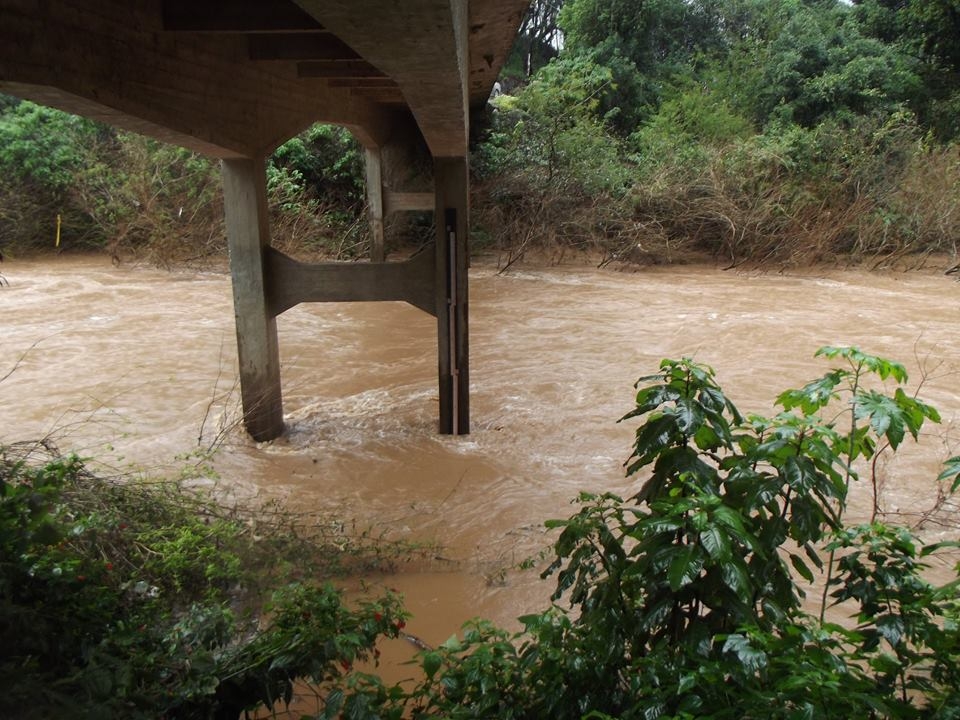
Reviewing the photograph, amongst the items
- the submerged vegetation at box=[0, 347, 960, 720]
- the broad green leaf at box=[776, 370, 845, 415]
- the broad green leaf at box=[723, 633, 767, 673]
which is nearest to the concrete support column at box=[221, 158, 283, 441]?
the submerged vegetation at box=[0, 347, 960, 720]

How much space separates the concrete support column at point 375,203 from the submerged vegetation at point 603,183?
2112mm

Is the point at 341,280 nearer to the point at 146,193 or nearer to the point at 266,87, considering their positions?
the point at 266,87

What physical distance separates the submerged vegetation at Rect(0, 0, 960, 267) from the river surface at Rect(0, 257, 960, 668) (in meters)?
1.24

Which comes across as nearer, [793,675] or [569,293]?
[793,675]

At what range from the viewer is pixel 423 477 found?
5703mm

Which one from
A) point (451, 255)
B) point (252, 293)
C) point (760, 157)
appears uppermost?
point (760, 157)

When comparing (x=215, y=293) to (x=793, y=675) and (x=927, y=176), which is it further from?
(x=927, y=176)

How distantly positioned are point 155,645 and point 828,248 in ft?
53.2

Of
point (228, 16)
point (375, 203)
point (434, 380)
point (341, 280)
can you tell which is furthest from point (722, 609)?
point (375, 203)

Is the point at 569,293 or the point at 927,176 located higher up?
the point at 927,176

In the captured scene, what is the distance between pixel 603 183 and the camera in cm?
1673

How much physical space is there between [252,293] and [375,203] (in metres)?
7.68

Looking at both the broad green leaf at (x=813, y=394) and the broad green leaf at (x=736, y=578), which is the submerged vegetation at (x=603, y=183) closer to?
the broad green leaf at (x=813, y=394)

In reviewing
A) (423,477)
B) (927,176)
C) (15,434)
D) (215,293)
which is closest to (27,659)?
(423,477)
